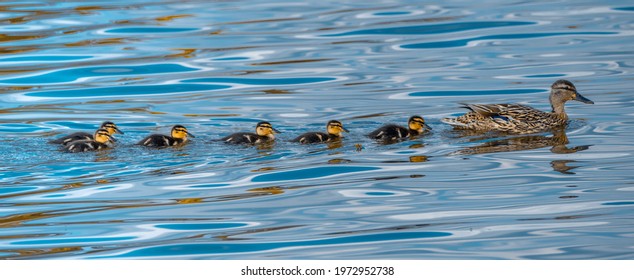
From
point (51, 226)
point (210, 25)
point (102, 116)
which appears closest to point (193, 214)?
point (51, 226)

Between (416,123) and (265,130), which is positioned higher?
(416,123)

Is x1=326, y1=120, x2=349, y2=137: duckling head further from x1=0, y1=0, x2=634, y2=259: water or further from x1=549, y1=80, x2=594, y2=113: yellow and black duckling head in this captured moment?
x1=549, y1=80, x2=594, y2=113: yellow and black duckling head

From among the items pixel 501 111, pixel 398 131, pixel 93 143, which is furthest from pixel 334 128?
pixel 93 143

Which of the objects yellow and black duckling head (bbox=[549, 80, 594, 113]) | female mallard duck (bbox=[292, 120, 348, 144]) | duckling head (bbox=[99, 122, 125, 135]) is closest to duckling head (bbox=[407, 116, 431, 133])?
female mallard duck (bbox=[292, 120, 348, 144])

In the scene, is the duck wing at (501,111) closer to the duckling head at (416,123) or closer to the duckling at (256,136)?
the duckling head at (416,123)

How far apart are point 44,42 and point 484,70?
5803mm

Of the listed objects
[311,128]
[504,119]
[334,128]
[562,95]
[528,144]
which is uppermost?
[562,95]

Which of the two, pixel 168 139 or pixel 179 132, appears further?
pixel 179 132

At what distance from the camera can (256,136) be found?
10547 mm

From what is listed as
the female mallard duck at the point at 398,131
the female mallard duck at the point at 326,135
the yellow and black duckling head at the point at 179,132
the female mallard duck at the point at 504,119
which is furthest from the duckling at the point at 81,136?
the female mallard duck at the point at 504,119

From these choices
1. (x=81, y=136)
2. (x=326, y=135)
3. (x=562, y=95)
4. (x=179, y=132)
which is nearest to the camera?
(x=179, y=132)

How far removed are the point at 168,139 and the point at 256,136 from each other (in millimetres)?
700

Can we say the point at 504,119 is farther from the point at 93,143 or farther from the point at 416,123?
the point at 93,143

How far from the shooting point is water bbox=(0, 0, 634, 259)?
767 cm
